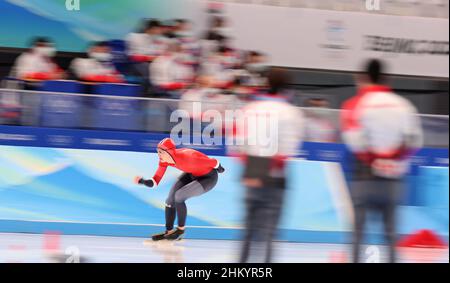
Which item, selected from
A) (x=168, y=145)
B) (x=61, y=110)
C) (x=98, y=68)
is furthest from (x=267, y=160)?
(x=98, y=68)

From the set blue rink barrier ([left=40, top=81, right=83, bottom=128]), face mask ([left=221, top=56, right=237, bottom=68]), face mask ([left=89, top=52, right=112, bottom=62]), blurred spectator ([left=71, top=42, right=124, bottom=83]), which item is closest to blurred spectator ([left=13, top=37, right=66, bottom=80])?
blurred spectator ([left=71, top=42, right=124, bottom=83])

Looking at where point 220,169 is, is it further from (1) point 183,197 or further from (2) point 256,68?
(2) point 256,68

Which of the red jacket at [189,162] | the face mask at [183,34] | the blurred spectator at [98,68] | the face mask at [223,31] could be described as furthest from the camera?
the face mask at [223,31]

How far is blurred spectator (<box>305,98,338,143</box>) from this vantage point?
884cm

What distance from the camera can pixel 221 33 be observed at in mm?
10516

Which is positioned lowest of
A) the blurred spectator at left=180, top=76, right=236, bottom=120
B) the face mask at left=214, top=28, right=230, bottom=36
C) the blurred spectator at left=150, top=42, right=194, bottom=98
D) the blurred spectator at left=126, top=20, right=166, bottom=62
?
the blurred spectator at left=180, top=76, right=236, bottom=120

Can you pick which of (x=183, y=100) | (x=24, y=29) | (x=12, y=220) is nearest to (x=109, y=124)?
(x=183, y=100)

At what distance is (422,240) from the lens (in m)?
8.93

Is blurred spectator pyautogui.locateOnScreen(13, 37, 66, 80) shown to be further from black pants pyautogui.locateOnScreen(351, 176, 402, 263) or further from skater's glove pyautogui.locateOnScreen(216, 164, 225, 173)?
black pants pyautogui.locateOnScreen(351, 176, 402, 263)

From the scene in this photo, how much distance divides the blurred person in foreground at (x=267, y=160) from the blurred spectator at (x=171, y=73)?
391 centimetres

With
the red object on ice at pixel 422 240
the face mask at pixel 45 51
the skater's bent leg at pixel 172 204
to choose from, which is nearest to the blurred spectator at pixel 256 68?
the skater's bent leg at pixel 172 204

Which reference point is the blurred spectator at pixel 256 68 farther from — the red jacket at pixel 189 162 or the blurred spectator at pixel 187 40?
the red jacket at pixel 189 162

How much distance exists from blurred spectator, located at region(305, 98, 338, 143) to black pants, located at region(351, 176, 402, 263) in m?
3.30

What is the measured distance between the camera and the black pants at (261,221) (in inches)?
220
